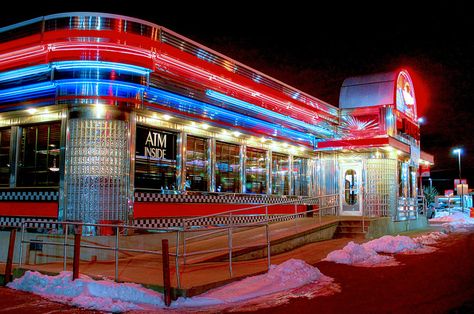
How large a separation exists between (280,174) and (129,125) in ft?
28.6

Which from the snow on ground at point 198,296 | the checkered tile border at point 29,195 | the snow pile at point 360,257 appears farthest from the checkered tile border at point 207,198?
the snow on ground at point 198,296

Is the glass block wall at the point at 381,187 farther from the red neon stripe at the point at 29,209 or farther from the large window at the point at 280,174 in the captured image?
the red neon stripe at the point at 29,209

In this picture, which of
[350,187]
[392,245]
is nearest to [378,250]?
[392,245]

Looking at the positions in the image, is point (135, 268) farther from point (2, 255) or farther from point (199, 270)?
point (2, 255)

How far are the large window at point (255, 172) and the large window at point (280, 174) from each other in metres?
0.79

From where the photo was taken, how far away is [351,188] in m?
20.9

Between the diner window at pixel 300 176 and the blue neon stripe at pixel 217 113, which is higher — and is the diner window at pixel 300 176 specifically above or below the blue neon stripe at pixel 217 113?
below

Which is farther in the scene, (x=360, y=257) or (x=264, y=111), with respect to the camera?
(x=264, y=111)

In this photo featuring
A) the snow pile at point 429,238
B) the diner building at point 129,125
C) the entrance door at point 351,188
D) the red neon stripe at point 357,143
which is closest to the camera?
the diner building at point 129,125

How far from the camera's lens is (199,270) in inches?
400

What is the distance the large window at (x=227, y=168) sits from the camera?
52.3ft

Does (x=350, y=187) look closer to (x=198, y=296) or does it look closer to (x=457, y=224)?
(x=457, y=224)

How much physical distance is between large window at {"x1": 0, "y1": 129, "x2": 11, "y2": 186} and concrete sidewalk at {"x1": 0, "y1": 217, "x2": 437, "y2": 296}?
4019 mm

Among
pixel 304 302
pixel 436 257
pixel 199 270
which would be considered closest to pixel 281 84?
pixel 436 257
